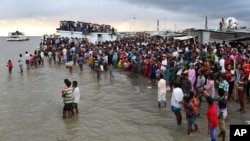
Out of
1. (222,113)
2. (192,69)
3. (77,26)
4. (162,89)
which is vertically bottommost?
(222,113)

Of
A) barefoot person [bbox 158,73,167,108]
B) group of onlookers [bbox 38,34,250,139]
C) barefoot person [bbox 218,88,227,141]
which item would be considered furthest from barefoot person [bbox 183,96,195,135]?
barefoot person [bbox 158,73,167,108]

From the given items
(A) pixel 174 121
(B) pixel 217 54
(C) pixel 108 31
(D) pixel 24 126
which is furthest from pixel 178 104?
(C) pixel 108 31

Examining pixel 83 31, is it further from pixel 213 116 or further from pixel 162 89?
pixel 213 116

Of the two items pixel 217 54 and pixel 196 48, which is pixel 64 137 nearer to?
pixel 217 54

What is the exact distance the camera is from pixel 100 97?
1809 cm

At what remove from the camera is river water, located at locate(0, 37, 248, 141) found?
12.0 m

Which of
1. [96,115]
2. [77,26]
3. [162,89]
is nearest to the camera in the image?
[96,115]

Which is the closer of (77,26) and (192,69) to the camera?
(192,69)

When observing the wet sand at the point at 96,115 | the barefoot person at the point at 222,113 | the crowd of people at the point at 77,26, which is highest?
→ the crowd of people at the point at 77,26

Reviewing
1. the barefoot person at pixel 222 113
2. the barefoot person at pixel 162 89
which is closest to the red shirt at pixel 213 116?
the barefoot person at pixel 222 113

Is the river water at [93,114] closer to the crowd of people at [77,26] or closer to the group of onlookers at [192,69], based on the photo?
the group of onlookers at [192,69]

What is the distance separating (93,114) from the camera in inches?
579

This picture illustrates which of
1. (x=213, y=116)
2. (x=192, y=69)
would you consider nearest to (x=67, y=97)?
(x=213, y=116)

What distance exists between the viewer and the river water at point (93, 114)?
39.3ft
